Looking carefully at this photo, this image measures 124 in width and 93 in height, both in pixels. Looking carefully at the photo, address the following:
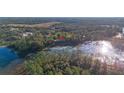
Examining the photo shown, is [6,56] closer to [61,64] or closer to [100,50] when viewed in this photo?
[61,64]

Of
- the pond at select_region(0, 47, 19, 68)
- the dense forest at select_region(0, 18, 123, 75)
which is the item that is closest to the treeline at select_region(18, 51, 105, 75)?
the dense forest at select_region(0, 18, 123, 75)

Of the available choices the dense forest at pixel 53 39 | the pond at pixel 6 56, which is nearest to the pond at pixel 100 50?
the dense forest at pixel 53 39

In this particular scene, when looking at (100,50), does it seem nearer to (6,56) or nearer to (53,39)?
(53,39)

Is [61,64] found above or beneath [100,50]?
beneath

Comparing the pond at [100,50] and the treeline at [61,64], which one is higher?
the pond at [100,50]

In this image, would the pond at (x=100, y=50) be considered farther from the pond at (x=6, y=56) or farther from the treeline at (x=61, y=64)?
the pond at (x=6, y=56)

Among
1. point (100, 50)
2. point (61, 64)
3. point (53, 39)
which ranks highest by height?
point (53, 39)

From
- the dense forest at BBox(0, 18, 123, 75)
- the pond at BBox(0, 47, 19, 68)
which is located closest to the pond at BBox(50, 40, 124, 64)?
the dense forest at BBox(0, 18, 123, 75)

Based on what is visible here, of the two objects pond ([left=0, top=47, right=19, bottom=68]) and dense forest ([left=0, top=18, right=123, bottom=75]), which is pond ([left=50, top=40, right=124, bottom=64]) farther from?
pond ([left=0, top=47, right=19, bottom=68])

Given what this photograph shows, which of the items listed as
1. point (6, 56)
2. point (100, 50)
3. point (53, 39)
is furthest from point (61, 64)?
point (6, 56)

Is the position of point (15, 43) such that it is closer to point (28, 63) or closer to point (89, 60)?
point (28, 63)

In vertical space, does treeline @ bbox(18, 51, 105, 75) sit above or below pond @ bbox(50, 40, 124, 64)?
below

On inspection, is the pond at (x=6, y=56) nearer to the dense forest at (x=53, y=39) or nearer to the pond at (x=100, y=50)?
the dense forest at (x=53, y=39)
